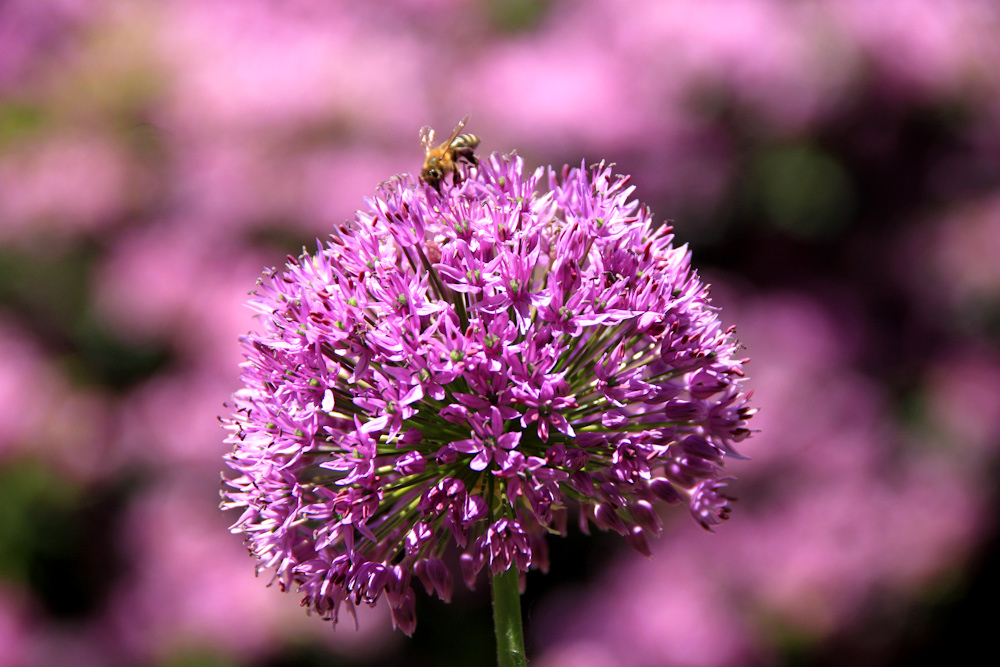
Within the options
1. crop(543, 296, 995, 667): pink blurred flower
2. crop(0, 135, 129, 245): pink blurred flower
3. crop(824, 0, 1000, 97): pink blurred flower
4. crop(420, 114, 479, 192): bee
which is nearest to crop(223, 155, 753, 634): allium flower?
crop(420, 114, 479, 192): bee

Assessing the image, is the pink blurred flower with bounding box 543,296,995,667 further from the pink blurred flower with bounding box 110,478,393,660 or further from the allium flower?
the allium flower

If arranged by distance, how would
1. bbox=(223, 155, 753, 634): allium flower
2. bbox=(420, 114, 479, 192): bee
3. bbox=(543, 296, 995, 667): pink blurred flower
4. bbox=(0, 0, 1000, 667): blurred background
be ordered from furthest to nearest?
bbox=(0, 0, 1000, 667): blurred background → bbox=(543, 296, 995, 667): pink blurred flower → bbox=(420, 114, 479, 192): bee → bbox=(223, 155, 753, 634): allium flower

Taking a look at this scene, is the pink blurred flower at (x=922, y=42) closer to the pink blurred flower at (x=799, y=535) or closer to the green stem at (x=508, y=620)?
the pink blurred flower at (x=799, y=535)

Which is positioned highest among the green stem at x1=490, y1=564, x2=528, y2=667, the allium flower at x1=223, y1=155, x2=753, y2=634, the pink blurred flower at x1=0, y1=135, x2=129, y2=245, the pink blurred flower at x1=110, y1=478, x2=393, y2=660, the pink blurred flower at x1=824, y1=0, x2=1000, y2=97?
the pink blurred flower at x1=824, y1=0, x2=1000, y2=97

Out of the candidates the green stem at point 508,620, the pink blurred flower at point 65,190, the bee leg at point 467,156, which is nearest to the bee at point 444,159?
the bee leg at point 467,156

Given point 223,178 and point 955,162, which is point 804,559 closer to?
point 955,162

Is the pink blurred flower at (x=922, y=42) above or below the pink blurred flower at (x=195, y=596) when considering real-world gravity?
above

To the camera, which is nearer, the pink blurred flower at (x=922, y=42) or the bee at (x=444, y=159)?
the bee at (x=444, y=159)
